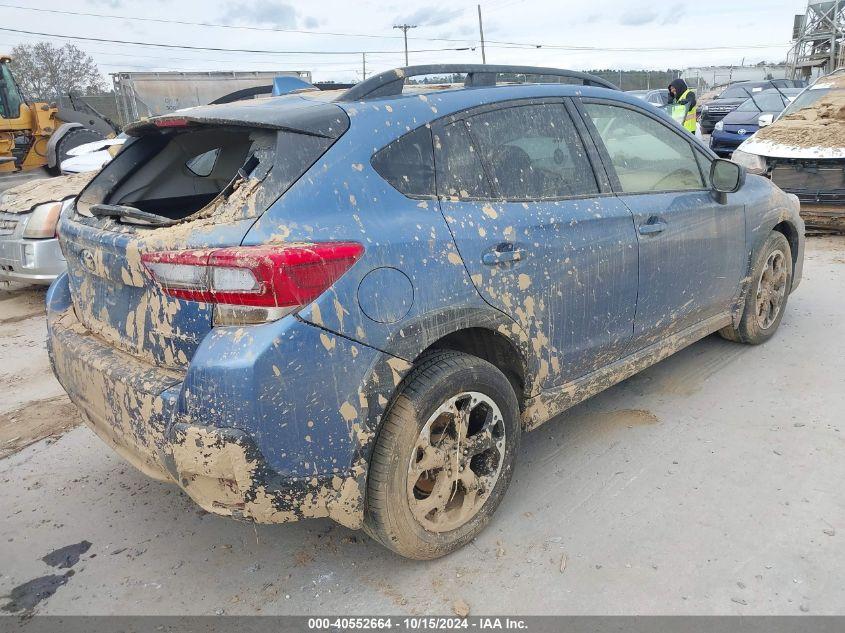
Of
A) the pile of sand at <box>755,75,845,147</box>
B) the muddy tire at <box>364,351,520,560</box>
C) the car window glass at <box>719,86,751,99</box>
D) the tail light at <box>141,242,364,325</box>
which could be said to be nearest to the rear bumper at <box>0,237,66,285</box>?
the tail light at <box>141,242,364,325</box>

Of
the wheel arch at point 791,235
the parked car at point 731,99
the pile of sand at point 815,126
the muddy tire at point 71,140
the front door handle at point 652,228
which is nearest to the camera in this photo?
the front door handle at point 652,228

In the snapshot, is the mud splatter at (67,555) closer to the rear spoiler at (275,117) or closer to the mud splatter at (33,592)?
the mud splatter at (33,592)

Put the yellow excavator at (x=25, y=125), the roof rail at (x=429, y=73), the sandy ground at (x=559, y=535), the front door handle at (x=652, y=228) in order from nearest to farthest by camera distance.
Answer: the sandy ground at (x=559, y=535) < the roof rail at (x=429, y=73) < the front door handle at (x=652, y=228) < the yellow excavator at (x=25, y=125)

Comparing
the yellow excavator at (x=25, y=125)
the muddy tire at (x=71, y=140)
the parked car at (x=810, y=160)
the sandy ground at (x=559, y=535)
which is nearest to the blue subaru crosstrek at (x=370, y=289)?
the sandy ground at (x=559, y=535)

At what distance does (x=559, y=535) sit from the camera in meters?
2.71

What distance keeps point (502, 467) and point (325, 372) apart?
40.5 inches

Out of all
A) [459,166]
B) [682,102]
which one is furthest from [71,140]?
A: [459,166]

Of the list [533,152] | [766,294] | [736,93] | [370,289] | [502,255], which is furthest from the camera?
[736,93]

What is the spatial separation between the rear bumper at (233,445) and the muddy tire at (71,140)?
38.7ft

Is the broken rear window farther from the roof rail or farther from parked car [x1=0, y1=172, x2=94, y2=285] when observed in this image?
parked car [x1=0, y1=172, x2=94, y2=285]

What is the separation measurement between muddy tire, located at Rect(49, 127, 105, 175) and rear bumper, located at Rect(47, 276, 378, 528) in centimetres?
1180

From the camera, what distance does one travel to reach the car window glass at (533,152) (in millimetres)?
2730

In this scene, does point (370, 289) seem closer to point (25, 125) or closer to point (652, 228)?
point (652, 228)

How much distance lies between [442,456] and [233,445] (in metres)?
0.83
